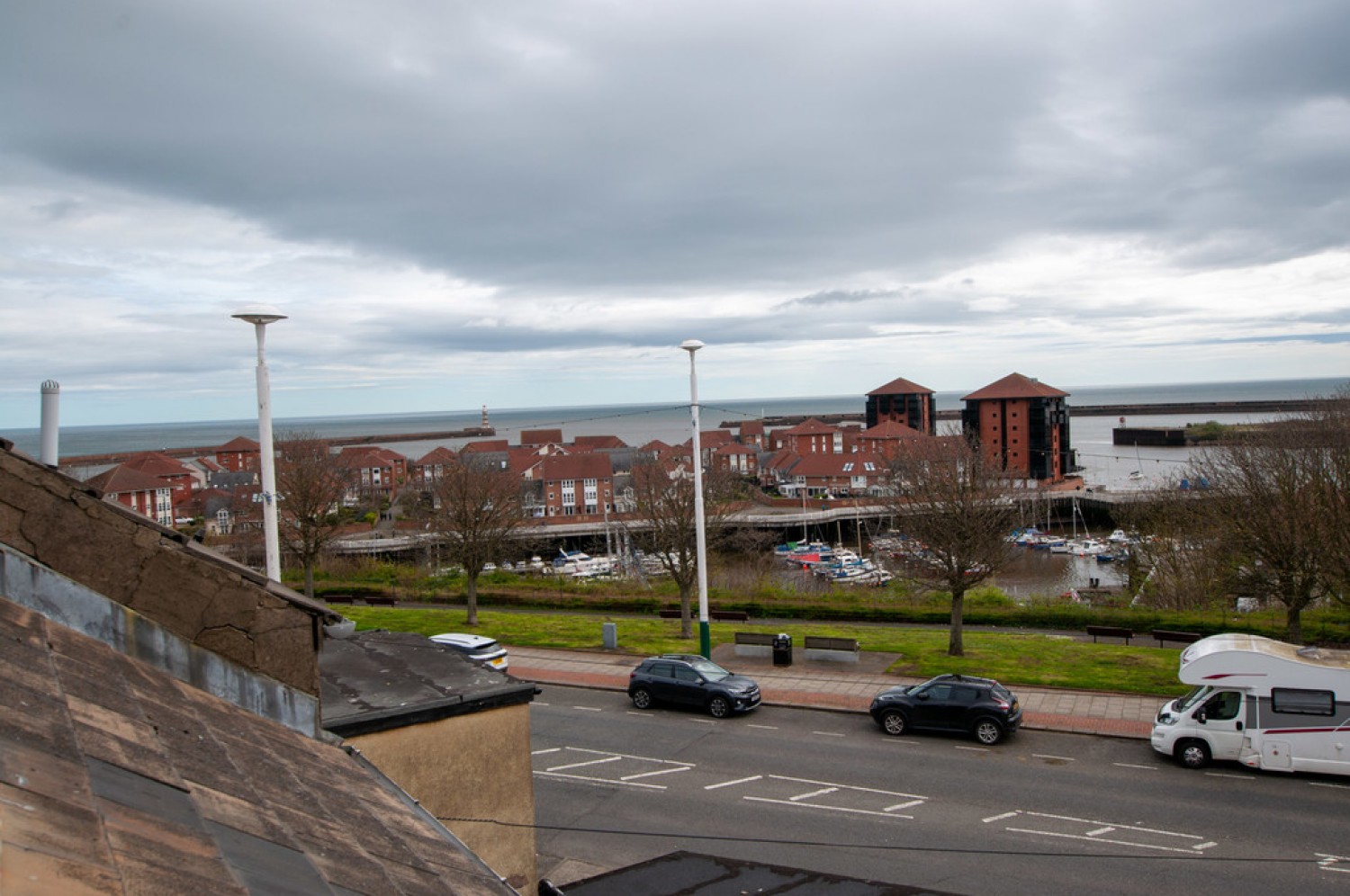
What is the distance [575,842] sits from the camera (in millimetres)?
14258

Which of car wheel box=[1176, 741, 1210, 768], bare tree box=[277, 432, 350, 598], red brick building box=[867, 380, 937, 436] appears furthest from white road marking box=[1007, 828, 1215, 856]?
red brick building box=[867, 380, 937, 436]

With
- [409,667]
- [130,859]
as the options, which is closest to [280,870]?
[130,859]

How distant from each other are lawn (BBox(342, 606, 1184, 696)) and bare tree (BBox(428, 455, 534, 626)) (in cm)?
229

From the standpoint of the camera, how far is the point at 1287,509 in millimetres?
25766

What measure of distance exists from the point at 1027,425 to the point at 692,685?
11760 centimetres

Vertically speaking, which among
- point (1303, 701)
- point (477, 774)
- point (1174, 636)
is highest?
point (477, 774)

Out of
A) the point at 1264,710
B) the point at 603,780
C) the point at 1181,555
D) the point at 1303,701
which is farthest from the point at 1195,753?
the point at 1181,555

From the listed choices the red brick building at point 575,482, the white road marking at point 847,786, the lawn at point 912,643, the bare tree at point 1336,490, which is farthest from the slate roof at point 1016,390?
the white road marking at point 847,786

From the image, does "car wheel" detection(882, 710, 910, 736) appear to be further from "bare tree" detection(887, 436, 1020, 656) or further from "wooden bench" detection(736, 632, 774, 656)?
"wooden bench" detection(736, 632, 774, 656)

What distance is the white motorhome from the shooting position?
15961mm

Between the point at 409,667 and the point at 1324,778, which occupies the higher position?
the point at 409,667

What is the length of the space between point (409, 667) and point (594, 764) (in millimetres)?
5984

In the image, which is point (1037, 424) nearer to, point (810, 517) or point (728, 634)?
point (810, 517)

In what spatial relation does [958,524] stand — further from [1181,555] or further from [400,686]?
[1181,555]
